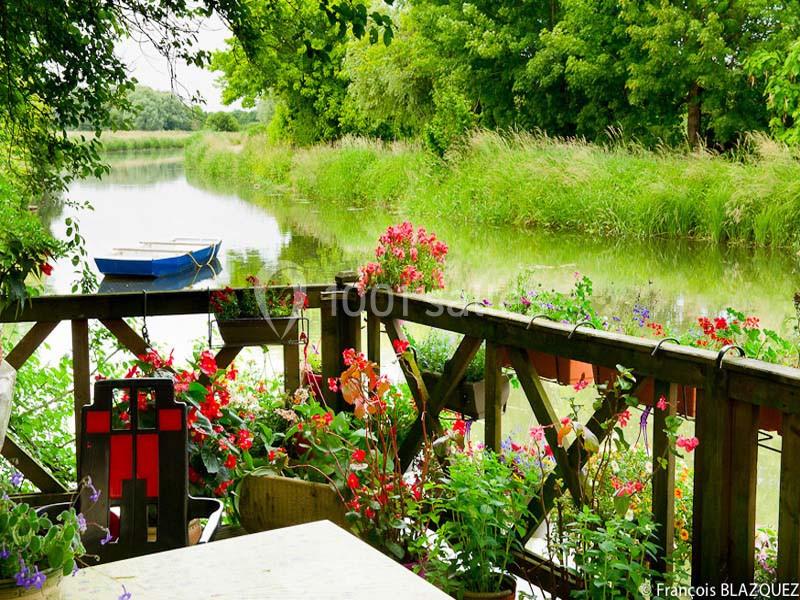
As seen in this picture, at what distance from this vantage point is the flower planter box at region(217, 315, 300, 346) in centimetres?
340

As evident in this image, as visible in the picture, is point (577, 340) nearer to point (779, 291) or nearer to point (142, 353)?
point (142, 353)

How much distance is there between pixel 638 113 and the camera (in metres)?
16.3

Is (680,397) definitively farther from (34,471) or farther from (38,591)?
(34,471)

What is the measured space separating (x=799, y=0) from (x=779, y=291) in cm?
762

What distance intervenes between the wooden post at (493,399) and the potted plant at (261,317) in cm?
96

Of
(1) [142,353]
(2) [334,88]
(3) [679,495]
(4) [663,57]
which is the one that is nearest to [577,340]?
(3) [679,495]

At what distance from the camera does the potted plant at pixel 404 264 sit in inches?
126

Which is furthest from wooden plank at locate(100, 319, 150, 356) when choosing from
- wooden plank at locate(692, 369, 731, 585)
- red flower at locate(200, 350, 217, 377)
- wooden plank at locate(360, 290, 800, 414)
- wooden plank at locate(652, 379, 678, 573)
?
wooden plank at locate(692, 369, 731, 585)

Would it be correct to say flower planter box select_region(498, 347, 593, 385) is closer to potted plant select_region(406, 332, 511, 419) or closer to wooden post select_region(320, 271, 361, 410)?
potted plant select_region(406, 332, 511, 419)

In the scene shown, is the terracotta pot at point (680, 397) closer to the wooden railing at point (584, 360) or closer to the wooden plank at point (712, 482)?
the wooden railing at point (584, 360)

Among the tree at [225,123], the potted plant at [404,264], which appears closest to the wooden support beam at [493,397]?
the potted plant at [404,264]

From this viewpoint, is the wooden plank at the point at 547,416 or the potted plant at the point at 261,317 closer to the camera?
the wooden plank at the point at 547,416

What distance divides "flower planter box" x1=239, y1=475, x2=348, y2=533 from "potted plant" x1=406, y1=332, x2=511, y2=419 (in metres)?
0.55

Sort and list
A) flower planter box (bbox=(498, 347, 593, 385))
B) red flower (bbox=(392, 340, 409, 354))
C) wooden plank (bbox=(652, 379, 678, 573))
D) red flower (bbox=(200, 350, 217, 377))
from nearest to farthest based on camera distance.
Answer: wooden plank (bbox=(652, 379, 678, 573)) → flower planter box (bbox=(498, 347, 593, 385)) → red flower (bbox=(392, 340, 409, 354)) → red flower (bbox=(200, 350, 217, 377))
